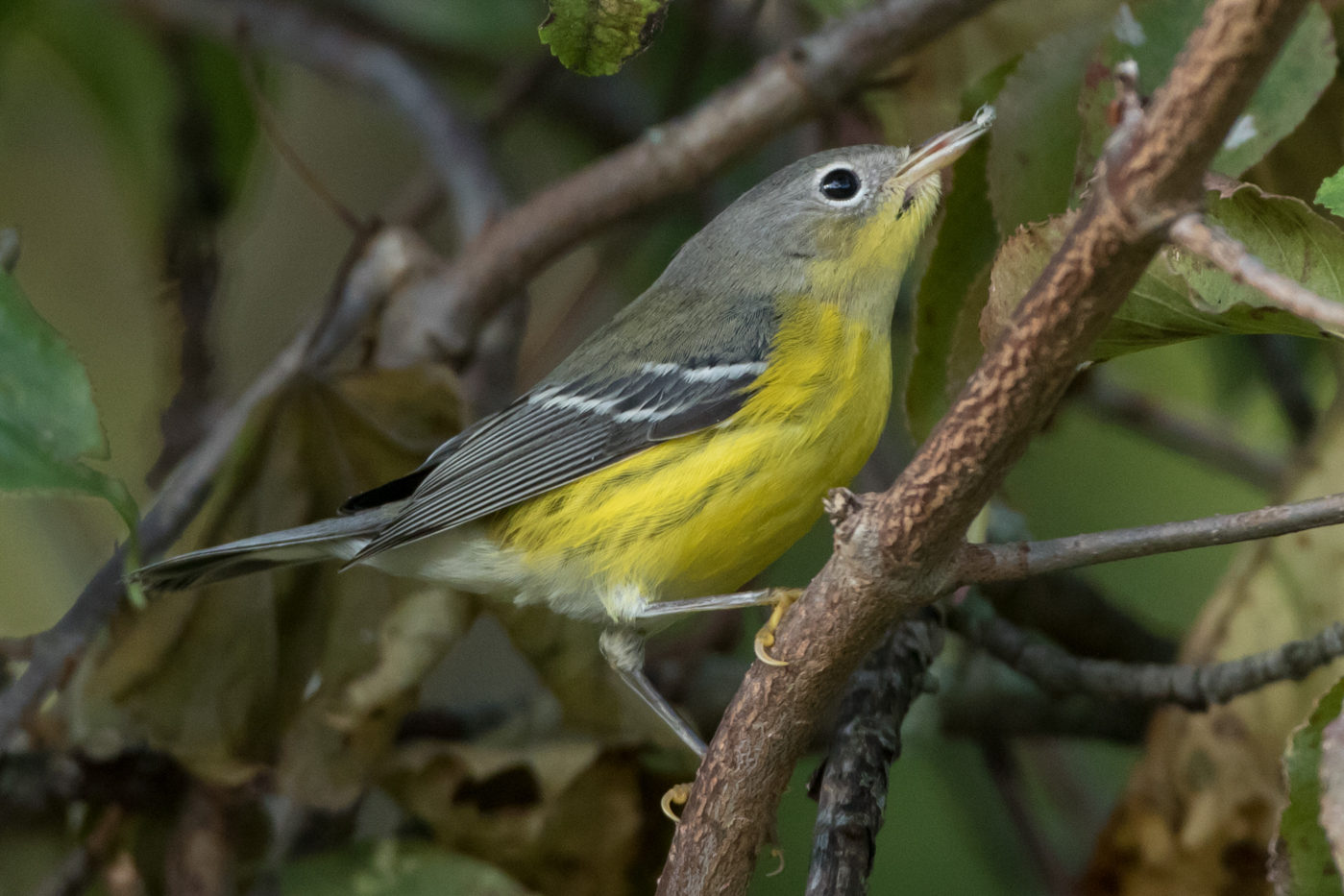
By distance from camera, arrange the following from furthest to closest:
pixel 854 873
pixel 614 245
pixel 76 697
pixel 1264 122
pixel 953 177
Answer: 1. pixel 614 245
2. pixel 76 697
3. pixel 953 177
4. pixel 1264 122
5. pixel 854 873

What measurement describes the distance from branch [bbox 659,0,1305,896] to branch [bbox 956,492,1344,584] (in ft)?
0.30

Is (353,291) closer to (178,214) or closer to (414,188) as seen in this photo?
(178,214)

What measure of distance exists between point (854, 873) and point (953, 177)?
3.83ft

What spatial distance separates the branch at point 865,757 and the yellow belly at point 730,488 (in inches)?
11.6

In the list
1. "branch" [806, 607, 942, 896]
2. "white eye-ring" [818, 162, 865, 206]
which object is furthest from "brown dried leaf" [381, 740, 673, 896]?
"white eye-ring" [818, 162, 865, 206]

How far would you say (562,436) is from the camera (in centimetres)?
235

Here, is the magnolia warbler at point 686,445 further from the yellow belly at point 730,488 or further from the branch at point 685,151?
the branch at point 685,151

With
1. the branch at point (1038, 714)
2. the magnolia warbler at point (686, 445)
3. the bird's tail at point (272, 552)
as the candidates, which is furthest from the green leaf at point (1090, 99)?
the bird's tail at point (272, 552)

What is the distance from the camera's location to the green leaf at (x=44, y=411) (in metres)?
1.23

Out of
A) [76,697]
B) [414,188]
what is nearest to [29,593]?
[76,697]

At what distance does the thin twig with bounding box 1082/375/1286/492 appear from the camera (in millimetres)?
3246

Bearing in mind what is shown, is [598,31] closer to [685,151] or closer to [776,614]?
[776,614]

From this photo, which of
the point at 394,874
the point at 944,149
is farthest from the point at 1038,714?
the point at 394,874

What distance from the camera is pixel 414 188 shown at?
12.9 ft
